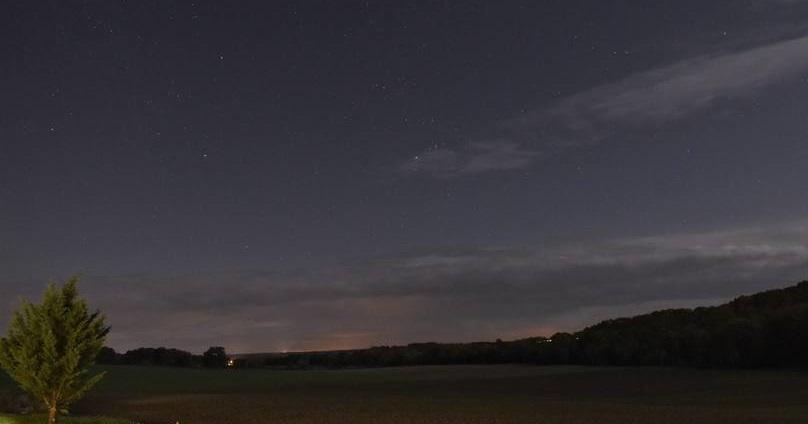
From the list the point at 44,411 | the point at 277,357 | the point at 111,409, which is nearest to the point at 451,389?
the point at 111,409

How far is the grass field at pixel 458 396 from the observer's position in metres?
48.5

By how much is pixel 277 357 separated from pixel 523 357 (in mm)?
39384

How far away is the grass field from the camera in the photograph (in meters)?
48.5

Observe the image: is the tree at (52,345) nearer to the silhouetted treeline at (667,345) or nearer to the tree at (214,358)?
the silhouetted treeline at (667,345)

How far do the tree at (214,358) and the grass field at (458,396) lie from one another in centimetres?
1885

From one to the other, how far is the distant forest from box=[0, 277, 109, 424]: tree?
76.2m

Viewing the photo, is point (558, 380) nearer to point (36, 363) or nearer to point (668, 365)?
point (668, 365)

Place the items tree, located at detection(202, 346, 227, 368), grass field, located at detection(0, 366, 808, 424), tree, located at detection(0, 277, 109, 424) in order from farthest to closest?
tree, located at detection(202, 346, 227, 368)
grass field, located at detection(0, 366, 808, 424)
tree, located at detection(0, 277, 109, 424)

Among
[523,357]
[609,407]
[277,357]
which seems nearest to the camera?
[609,407]

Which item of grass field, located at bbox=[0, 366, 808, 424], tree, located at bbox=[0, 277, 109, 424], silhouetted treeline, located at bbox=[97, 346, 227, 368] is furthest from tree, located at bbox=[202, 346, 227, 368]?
tree, located at bbox=[0, 277, 109, 424]

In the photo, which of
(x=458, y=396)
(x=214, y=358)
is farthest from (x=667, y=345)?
(x=214, y=358)

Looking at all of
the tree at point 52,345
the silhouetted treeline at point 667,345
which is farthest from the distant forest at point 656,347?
the tree at point 52,345

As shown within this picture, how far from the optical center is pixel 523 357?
124 meters

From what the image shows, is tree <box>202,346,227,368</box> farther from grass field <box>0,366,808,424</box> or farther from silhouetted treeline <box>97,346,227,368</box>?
grass field <box>0,366,808,424</box>
